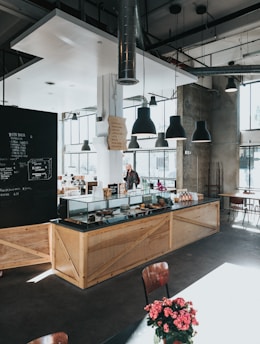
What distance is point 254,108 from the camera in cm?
1010

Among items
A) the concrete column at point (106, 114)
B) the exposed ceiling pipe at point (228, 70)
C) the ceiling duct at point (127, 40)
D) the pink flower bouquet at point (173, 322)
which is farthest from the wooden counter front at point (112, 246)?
the exposed ceiling pipe at point (228, 70)

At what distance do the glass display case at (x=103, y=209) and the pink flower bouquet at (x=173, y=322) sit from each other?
2546 millimetres

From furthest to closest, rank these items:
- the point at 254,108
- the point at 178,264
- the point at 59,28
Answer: the point at 254,108 < the point at 178,264 < the point at 59,28

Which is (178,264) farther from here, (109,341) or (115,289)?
(109,341)

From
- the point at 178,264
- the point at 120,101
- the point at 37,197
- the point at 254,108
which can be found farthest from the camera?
the point at 254,108

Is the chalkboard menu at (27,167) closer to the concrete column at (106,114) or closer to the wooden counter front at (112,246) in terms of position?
the wooden counter front at (112,246)

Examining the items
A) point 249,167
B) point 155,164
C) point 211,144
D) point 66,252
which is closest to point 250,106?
point 211,144

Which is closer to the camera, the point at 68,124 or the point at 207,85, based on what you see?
the point at 207,85

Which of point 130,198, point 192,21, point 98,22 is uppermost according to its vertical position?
point 192,21

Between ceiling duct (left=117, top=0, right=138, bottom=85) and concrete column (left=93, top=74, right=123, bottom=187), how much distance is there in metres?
2.20

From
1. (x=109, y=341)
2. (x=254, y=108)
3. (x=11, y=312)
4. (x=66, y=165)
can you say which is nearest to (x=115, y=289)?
(x=11, y=312)

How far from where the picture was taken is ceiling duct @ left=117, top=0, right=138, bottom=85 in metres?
3.74

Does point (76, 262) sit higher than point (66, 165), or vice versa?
point (66, 165)

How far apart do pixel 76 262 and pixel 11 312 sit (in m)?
0.98
